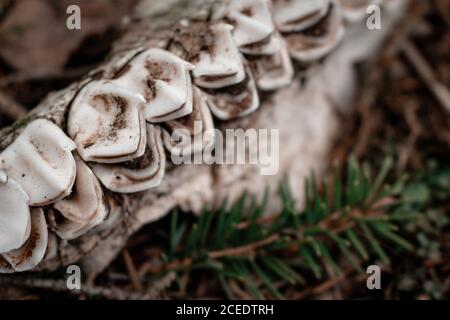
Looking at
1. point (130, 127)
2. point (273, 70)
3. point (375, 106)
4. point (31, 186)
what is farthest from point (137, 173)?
point (375, 106)

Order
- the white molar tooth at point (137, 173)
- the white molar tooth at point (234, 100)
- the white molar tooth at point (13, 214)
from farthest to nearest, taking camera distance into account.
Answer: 1. the white molar tooth at point (234, 100)
2. the white molar tooth at point (137, 173)
3. the white molar tooth at point (13, 214)

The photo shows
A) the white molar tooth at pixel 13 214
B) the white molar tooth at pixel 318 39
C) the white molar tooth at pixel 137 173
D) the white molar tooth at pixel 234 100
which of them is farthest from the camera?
the white molar tooth at pixel 318 39

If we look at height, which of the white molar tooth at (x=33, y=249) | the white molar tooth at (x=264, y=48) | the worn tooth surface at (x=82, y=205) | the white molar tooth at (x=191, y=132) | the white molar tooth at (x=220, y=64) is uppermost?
the white molar tooth at (x=264, y=48)

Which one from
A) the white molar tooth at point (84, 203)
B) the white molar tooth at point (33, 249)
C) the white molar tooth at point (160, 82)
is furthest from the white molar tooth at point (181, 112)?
the white molar tooth at point (33, 249)

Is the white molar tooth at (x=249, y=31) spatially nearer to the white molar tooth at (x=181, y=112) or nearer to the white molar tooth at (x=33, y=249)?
the white molar tooth at (x=181, y=112)

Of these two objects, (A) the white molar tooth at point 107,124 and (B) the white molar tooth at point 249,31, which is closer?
(A) the white molar tooth at point 107,124

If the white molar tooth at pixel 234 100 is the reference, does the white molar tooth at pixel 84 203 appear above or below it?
below

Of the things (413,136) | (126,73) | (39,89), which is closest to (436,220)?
(413,136)
